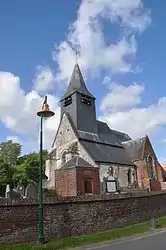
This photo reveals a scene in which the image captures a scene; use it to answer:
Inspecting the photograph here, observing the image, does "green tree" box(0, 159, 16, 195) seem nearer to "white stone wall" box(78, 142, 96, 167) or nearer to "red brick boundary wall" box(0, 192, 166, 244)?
"white stone wall" box(78, 142, 96, 167)

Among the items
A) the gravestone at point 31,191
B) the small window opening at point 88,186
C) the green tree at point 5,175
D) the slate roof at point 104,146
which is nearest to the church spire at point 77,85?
the slate roof at point 104,146

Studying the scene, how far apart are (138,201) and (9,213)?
31.7 ft

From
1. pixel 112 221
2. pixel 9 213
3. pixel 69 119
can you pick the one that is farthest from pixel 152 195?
pixel 69 119

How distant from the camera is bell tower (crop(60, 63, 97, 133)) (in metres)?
39.5

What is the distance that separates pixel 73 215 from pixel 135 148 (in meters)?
28.5

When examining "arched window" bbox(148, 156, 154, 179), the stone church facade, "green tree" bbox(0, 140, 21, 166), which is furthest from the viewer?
"green tree" bbox(0, 140, 21, 166)

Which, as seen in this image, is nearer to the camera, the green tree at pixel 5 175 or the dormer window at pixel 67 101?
the green tree at pixel 5 175

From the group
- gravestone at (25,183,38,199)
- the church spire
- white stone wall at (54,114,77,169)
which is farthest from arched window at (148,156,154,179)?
gravestone at (25,183,38,199)

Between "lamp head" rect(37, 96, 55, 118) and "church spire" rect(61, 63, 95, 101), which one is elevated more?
"church spire" rect(61, 63, 95, 101)

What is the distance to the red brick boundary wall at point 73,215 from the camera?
1180 cm

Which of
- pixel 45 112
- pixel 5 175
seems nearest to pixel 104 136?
pixel 5 175

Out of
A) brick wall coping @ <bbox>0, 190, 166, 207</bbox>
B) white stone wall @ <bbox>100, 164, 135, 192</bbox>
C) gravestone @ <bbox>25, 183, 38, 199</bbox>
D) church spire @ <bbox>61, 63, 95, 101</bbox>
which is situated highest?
church spire @ <bbox>61, 63, 95, 101</bbox>

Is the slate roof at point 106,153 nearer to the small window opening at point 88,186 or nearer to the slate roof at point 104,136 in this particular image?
the slate roof at point 104,136

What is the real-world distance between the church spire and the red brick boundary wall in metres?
24.4
